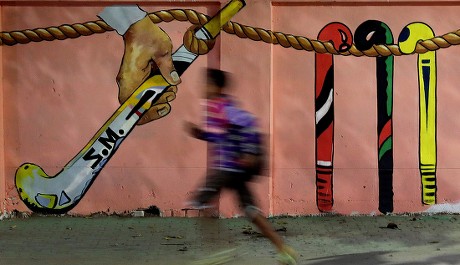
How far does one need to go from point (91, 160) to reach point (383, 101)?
3659 millimetres

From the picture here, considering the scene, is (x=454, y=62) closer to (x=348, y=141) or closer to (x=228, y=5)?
(x=348, y=141)

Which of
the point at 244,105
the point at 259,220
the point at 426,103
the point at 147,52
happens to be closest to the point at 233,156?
the point at 259,220

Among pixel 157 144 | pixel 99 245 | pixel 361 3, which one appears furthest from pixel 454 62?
pixel 99 245

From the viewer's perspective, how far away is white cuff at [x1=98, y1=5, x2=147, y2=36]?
9.36 m

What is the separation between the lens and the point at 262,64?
9.34 metres

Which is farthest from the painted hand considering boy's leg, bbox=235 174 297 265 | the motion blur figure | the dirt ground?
boy's leg, bbox=235 174 297 265

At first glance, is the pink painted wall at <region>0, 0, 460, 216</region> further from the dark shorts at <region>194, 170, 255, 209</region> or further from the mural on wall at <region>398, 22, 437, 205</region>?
the dark shorts at <region>194, 170, 255, 209</region>

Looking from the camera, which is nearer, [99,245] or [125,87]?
[99,245]

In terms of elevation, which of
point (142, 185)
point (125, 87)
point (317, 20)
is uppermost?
point (317, 20)

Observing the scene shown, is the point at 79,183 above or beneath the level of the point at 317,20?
beneath

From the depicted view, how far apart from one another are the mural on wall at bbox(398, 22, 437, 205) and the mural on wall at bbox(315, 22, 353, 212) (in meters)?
0.74

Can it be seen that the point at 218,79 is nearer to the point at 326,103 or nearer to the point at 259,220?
the point at 259,220

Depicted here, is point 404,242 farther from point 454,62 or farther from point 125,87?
point 125,87

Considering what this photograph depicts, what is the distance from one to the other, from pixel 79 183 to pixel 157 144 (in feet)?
3.54
